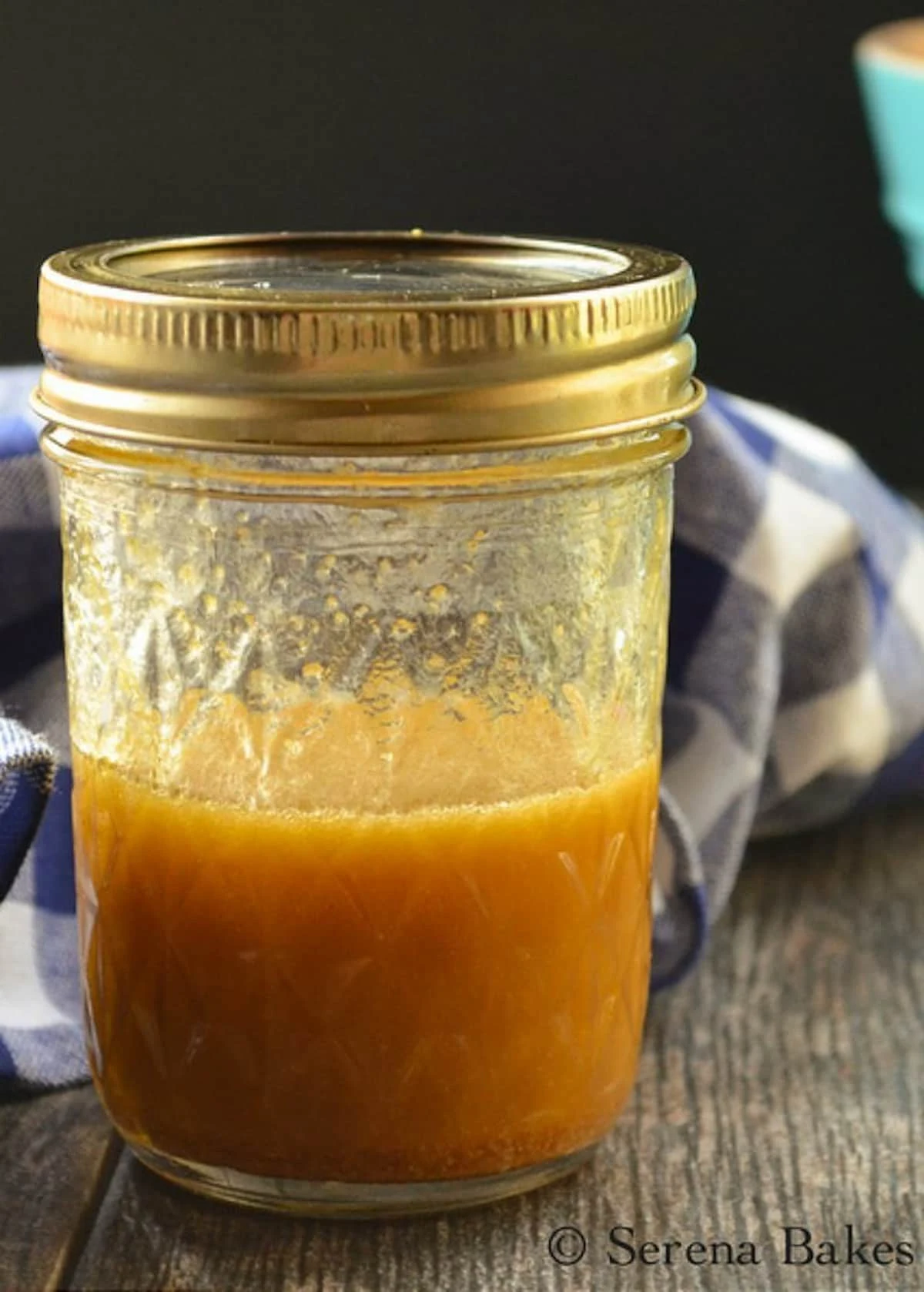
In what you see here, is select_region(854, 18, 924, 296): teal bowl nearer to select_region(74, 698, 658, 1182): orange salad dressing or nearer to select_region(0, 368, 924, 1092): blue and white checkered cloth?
select_region(0, 368, 924, 1092): blue and white checkered cloth

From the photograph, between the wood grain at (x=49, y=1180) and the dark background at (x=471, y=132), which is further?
the dark background at (x=471, y=132)

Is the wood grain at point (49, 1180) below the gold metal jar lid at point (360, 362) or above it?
below

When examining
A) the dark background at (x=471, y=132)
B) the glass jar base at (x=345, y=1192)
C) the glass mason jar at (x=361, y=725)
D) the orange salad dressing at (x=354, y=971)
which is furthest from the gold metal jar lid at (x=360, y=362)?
the dark background at (x=471, y=132)

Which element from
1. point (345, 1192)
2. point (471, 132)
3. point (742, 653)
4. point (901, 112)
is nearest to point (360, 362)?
point (345, 1192)

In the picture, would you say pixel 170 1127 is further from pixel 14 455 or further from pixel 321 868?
pixel 14 455

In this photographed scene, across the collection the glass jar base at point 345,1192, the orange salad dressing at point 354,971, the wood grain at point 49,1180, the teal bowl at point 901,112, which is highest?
the teal bowl at point 901,112

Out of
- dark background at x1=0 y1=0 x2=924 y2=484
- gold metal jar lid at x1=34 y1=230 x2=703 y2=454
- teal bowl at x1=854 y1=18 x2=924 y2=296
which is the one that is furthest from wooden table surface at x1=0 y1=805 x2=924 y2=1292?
dark background at x1=0 y1=0 x2=924 y2=484

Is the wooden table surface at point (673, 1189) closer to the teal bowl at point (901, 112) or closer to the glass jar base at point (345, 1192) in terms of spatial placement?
the glass jar base at point (345, 1192)
